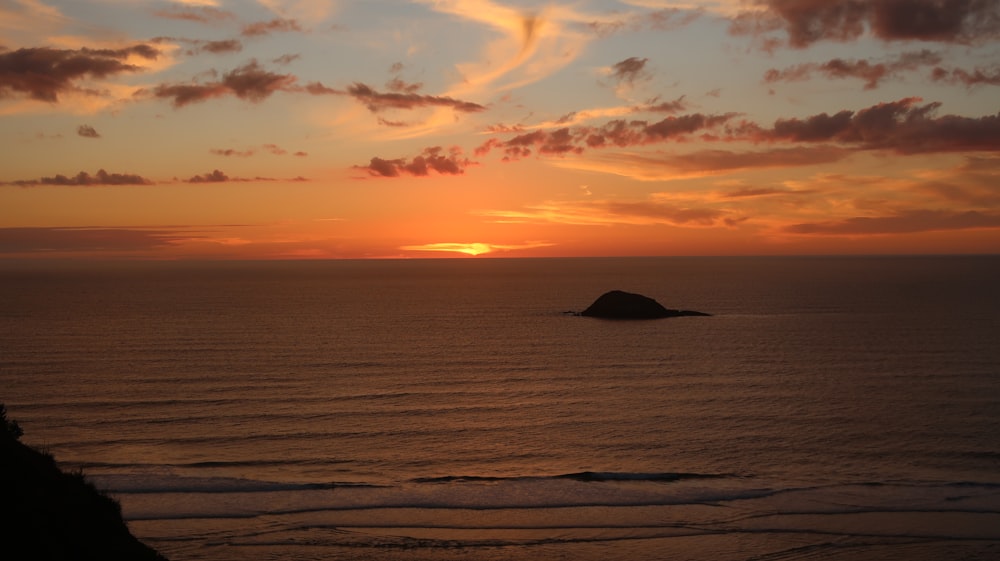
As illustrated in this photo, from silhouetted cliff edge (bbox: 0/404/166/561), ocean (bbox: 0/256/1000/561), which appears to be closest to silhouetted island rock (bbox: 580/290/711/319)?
ocean (bbox: 0/256/1000/561)

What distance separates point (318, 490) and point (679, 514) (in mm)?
14076

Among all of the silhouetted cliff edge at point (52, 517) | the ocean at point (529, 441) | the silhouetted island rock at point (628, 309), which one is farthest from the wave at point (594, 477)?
the silhouetted island rock at point (628, 309)

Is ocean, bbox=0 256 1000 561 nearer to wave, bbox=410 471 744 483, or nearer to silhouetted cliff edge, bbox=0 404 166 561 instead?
wave, bbox=410 471 744 483

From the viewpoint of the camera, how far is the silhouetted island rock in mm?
108125

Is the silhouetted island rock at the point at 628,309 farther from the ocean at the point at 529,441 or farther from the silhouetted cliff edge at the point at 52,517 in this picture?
the silhouetted cliff edge at the point at 52,517

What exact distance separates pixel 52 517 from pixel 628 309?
9321 centimetres

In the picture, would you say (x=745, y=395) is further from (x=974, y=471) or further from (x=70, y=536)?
(x=70, y=536)

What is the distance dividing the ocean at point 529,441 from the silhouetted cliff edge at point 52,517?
5029mm

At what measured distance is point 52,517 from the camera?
19.5m

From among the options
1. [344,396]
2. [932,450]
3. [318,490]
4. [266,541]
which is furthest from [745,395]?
[266,541]

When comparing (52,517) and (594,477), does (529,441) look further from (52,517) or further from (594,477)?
(52,517)

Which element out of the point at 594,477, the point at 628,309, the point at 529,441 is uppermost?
the point at 628,309

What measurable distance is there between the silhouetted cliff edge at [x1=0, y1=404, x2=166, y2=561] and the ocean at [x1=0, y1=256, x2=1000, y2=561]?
503cm

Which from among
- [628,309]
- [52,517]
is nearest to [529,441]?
[52,517]
